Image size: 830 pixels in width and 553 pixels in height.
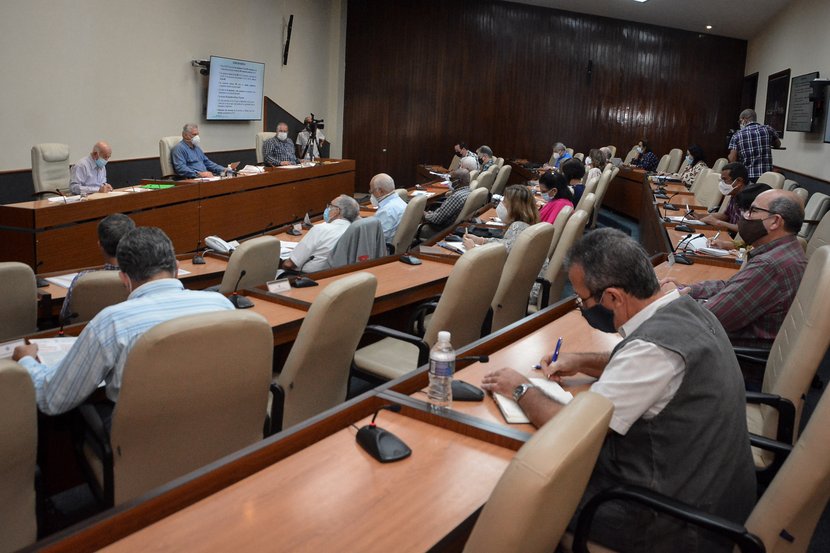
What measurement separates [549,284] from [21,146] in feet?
18.7

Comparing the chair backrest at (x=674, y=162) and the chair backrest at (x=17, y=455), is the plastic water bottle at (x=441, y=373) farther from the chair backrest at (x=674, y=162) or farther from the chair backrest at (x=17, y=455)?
the chair backrest at (x=674, y=162)

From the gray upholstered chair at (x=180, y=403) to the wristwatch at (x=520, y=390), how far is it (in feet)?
2.52

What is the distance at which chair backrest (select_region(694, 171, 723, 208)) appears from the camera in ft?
27.0

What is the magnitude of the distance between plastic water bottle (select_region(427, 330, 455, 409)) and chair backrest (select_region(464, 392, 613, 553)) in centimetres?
82

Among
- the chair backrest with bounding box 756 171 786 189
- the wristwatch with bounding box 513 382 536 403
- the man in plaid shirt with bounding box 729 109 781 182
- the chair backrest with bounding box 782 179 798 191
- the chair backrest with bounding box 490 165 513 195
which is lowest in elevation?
the wristwatch with bounding box 513 382 536 403

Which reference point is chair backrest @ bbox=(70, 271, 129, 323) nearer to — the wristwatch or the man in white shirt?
the man in white shirt

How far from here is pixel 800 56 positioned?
1102 cm

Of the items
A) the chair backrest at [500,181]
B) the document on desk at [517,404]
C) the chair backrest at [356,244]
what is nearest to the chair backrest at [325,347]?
the document on desk at [517,404]

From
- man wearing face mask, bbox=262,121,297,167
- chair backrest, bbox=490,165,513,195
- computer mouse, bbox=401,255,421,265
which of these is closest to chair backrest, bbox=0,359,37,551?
computer mouse, bbox=401,255,421,265

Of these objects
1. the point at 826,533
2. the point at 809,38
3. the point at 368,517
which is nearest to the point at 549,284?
the point at 826,533

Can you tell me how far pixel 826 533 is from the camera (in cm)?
286

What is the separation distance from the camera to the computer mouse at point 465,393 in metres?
2.18

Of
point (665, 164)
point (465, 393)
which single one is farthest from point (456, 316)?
point (665, 164)

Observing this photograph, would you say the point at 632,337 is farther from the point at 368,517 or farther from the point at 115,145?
the point at 115,145
